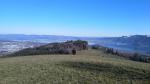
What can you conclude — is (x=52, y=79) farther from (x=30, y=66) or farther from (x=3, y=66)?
(x=3, y=66)

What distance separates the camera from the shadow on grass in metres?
26.6

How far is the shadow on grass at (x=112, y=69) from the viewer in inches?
1046

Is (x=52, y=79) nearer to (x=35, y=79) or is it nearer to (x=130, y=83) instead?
(x=35, y=79)

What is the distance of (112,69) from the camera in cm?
2880

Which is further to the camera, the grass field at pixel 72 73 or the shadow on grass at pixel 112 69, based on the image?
the shadow on grass at pixel 112 69

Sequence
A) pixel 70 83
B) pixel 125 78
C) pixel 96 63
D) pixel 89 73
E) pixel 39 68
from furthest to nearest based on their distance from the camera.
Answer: pixel 96 63 → pixel 39 68 → pixel 89 73 → pixel 125 78 → pixel 70 83

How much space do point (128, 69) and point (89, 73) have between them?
192 inches

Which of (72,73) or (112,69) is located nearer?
(72,73)

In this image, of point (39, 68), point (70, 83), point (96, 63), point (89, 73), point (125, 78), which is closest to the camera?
point (70, 83)

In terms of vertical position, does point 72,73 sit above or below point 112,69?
below

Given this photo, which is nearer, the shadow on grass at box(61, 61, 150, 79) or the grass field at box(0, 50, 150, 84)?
the grass field at box(0, 50, 150, 84)

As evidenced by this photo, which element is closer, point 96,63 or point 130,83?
point 130,83

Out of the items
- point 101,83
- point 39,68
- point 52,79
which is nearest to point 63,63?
point 39,68

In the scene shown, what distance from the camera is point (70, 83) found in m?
23.9
